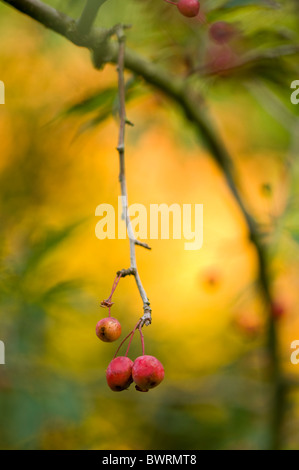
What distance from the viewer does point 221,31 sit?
3.40 ft

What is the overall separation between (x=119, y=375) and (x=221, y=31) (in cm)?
76

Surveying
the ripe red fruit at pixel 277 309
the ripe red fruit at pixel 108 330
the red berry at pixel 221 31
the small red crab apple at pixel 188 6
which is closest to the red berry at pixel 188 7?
the small red crab apple at pixel 188 6

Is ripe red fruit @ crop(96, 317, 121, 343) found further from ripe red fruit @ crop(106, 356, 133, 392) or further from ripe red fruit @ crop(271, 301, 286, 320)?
ripe red fruit @ crop(271, 301, 286, 320)

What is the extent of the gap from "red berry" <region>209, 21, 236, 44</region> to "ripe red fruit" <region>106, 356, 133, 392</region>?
706 millimetres

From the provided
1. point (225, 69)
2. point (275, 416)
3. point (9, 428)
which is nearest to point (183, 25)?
point (225, 69)

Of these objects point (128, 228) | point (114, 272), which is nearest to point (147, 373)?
point (128, 228)

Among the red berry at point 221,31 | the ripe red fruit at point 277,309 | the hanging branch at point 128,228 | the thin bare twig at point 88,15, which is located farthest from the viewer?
the ripe red fruit at point 277,309

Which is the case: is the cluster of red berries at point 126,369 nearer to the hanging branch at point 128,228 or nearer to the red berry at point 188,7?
the hanging branch at point 128,228

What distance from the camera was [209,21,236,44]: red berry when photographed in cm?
99

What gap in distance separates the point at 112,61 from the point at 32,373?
47.0 inches

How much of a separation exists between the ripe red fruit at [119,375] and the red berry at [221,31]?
0.71m

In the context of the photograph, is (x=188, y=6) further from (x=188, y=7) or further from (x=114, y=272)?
(x=114, y=272)

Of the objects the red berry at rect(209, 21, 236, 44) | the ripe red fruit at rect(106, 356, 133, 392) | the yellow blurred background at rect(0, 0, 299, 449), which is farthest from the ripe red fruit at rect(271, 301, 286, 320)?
the ripe red fruit at rect(106, 356, 133, 392)

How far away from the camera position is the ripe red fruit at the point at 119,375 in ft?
2.02
